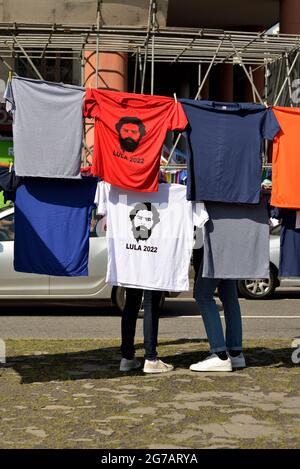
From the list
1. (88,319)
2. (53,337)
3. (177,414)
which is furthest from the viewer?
(88,319)

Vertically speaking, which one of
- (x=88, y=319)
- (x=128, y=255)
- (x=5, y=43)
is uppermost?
(x=5, y=43)

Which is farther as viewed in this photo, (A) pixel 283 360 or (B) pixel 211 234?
(A) pixel 283 360

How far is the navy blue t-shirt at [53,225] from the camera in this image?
8320 mm

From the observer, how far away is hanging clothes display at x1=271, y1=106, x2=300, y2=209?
851 centimetres

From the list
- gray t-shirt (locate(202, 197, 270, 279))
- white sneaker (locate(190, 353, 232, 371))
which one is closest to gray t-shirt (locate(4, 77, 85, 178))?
gray t-shirt (locate(202, 197, 270, 279))

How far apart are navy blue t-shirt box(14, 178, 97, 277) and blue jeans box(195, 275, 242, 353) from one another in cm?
114

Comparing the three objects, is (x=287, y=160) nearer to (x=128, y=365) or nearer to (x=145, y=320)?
(x=145, y=320)

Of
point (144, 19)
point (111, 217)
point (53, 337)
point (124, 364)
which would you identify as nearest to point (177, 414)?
point (124, 364)

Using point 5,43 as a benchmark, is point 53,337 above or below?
below

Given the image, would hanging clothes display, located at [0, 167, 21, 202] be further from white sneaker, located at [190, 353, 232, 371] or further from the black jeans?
white sneaker, located at [190, 353, 232, 371]

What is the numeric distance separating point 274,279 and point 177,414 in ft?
31.6

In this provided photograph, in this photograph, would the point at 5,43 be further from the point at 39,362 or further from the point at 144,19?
the point at 39,362

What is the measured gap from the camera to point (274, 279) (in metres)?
16.1

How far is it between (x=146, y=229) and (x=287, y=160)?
5.02ft
